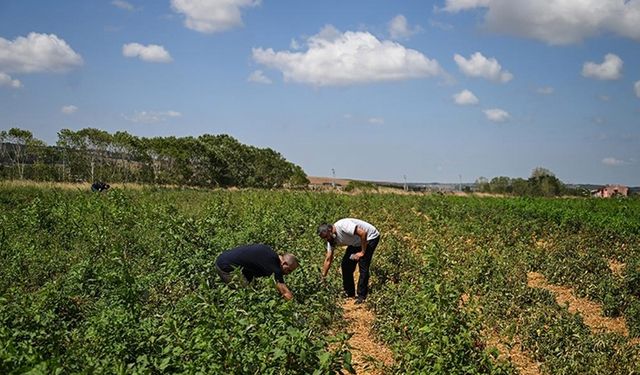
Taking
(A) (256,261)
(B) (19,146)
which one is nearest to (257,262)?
(A) (256,261)

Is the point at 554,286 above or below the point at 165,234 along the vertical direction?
below

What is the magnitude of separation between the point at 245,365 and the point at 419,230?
10.9 m

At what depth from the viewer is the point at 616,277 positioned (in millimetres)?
9016

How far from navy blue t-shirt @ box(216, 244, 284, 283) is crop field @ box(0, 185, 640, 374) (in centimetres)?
17

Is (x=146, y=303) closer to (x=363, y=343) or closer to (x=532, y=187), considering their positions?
(x=363, y=343)

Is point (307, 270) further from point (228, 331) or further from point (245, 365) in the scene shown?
point (245, 365)

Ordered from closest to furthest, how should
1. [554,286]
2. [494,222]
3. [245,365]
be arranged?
[245,365] → [554,286] → [494,222]

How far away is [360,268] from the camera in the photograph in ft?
25.6

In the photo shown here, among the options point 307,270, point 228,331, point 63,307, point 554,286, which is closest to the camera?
point 228,331

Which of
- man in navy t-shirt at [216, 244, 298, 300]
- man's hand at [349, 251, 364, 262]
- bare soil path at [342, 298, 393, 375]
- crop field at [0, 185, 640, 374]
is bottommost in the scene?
bare soil path at [342, 298, 393, 375]

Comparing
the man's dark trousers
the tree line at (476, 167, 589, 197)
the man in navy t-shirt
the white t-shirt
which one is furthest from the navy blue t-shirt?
the tree line at (476, 167, 589, 197)

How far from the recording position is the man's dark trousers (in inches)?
304

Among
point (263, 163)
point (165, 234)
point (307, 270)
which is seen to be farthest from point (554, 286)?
point (263, 163)

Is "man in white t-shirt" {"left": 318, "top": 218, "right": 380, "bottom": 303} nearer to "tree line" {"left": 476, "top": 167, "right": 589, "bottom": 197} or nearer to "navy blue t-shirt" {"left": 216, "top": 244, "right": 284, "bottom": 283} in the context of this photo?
"navy blue t-shirt" {"left": 216, "top": 244, "right": 284, "bottom": 283}
